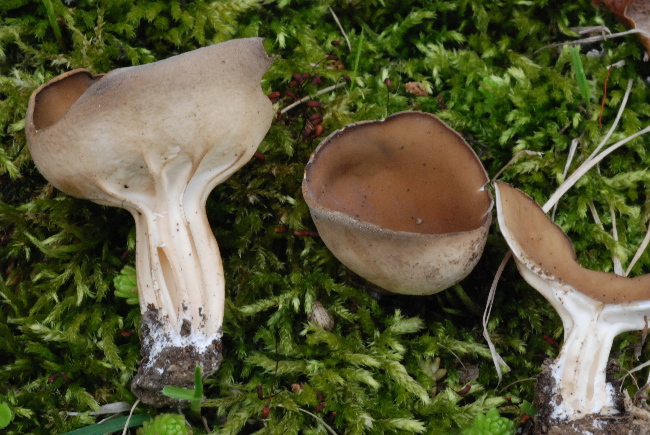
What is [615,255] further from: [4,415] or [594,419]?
[4,415]

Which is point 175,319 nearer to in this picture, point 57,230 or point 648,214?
point 57,230

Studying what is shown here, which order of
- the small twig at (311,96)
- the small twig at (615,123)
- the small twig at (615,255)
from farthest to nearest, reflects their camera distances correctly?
1. the small twig at (311,96)
2. the small twig at (615,123)
3. the small twig at (615,255)

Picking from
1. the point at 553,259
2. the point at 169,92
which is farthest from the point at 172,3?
the point at 553,259

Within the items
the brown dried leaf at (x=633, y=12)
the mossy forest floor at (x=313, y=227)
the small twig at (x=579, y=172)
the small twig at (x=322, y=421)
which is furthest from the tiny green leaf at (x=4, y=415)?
the brown dried leaf at (x=633, y=12)

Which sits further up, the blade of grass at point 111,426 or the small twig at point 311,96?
the small twig at point 311,96

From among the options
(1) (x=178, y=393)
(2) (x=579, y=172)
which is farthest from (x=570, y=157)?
(1) (x=178, y=393)

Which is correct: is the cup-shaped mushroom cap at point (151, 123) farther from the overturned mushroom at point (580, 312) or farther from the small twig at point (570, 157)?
the small twig at point (570, 157)
